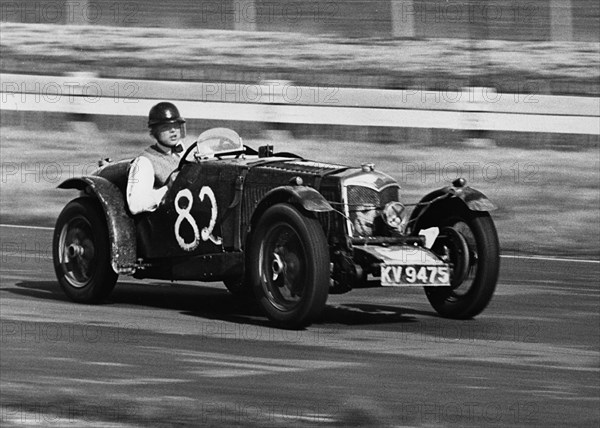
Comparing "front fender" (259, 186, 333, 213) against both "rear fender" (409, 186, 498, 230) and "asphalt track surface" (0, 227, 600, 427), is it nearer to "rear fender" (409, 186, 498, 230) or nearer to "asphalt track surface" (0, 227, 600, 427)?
"asphalt track surface" (0, 227, 600, 427)

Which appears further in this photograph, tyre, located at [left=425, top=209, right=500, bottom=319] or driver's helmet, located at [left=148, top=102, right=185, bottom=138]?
driver's helmet, located at [left=148, top=102, right=185, bottom=138]

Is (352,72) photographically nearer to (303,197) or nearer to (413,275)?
(413,275)

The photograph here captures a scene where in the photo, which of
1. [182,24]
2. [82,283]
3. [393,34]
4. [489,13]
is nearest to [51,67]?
Result: [182,24]

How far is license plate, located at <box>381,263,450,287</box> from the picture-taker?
925cm

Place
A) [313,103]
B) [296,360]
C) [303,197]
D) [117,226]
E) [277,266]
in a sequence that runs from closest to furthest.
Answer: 1. [296,360]
2. [303,197]
3. [277,266]
4. [117,226]
5. [313,103]

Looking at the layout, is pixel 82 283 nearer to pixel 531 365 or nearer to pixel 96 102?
pixel 531 365

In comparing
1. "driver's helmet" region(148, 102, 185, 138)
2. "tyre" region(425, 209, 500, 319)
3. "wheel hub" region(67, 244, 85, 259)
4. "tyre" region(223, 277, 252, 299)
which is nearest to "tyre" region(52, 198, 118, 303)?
"wheel hub" region(67, 244, 85, 259)

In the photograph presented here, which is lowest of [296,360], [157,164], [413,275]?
[296,360]

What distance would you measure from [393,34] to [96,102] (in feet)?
16.0

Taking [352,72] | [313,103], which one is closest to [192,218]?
[313,103]

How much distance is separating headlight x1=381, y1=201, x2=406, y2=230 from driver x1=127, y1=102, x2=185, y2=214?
166 cm

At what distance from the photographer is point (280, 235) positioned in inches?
373

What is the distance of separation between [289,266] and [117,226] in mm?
1609

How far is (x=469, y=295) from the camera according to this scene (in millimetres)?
9906
